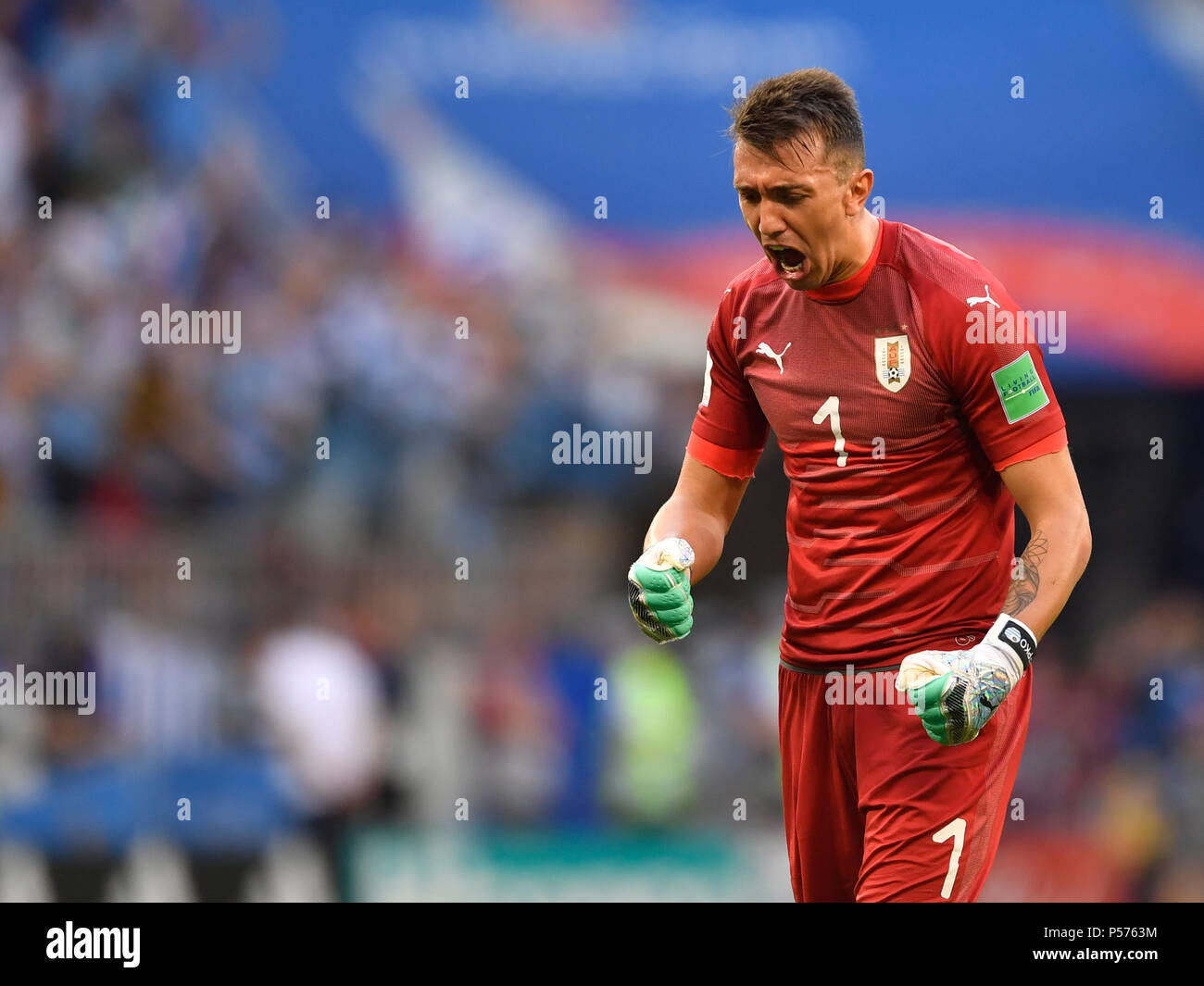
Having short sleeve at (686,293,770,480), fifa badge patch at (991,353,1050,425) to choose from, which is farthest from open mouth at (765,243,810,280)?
fifa badge patch at (991,353,1050,425)

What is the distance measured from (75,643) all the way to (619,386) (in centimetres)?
368

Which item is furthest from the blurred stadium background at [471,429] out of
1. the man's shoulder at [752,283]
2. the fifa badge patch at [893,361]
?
the fifa badge patch at [893,361]

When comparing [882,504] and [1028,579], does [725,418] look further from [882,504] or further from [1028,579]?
[1028,579]

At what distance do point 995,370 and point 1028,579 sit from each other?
1.55ft

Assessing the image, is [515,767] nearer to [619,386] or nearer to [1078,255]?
[619,386]

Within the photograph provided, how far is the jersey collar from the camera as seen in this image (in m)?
3.55

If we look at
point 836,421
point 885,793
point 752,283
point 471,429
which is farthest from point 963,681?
point 471,429

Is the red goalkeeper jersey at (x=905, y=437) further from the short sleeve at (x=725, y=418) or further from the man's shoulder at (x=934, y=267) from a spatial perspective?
the short sleeve at (x=725, y=418)

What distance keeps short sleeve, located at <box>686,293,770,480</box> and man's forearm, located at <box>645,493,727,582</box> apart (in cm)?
13

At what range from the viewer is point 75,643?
833cm

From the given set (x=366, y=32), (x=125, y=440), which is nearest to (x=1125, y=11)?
(x=366, y=32)

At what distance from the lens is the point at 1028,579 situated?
3.33 metres

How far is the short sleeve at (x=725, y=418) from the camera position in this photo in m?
3.89

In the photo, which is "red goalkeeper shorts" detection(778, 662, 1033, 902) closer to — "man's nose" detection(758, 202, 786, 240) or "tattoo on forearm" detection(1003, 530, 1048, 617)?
"tattoo on forearm" detection(1003, 530, 1048, 617)
